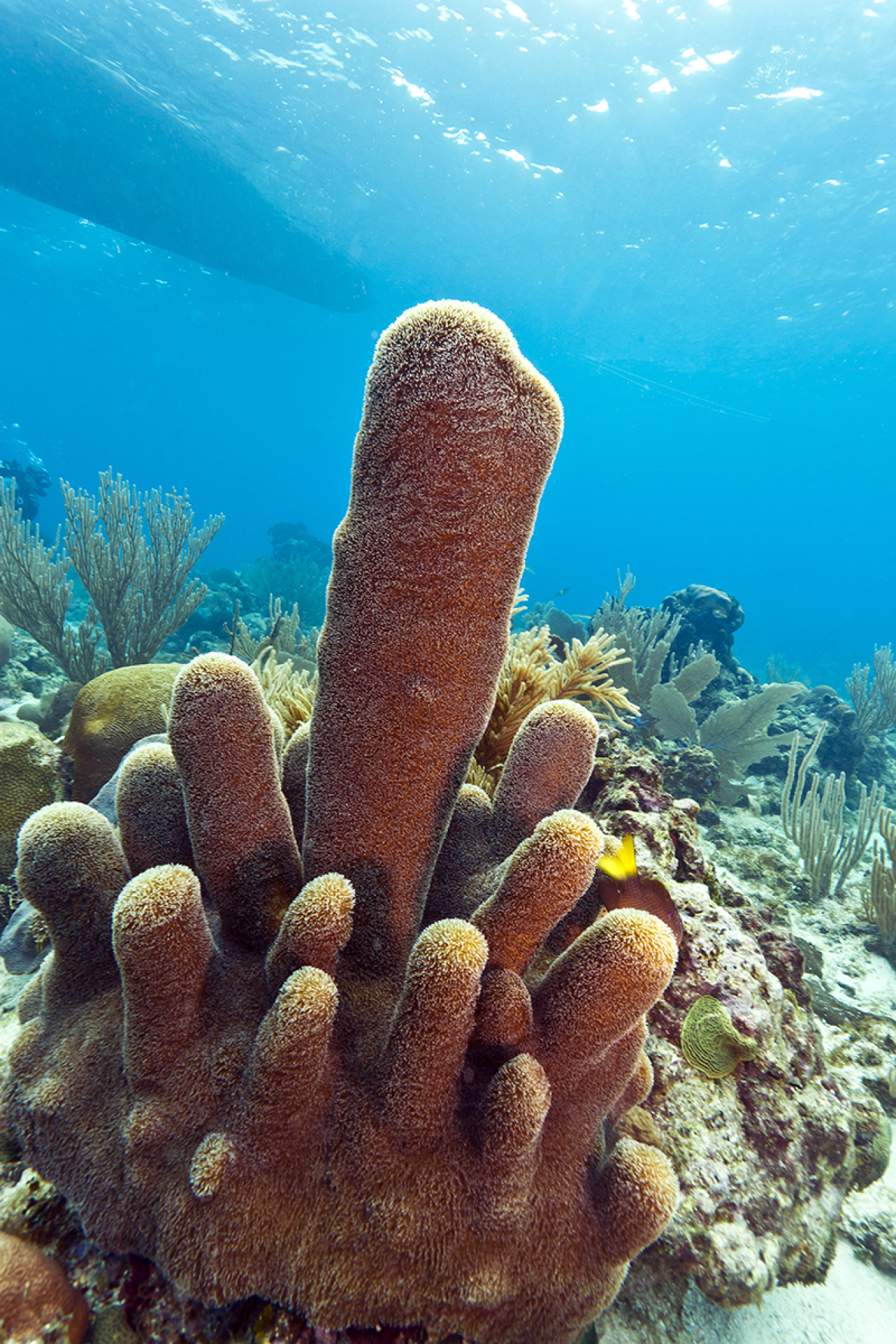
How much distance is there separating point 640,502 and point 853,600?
4662 centimetres

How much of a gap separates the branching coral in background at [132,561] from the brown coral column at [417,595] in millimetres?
6228

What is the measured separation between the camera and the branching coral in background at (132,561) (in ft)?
21.0

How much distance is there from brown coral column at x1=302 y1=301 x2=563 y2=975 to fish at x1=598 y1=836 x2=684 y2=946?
51cm

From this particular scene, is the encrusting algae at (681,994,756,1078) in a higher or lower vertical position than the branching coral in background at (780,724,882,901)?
lower

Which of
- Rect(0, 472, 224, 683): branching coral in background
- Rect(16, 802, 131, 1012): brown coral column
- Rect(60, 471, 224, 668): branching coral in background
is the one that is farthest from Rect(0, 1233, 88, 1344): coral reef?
Rect(60, 471, 224, 668): branching coral in background

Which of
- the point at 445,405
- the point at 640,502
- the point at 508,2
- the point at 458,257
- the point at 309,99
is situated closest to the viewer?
the point at 445,405

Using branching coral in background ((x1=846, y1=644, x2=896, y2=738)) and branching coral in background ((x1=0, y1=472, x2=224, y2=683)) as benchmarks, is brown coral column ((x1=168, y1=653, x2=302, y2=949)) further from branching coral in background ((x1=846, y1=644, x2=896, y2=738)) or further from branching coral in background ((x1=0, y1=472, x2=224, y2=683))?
branching coral in background ((x1=846, y1=644, x2=896, y2=738))

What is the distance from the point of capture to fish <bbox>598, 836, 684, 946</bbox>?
1.56m

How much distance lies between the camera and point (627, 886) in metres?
1.58

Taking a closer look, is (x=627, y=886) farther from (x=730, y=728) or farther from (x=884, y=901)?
(x=730, y=728)

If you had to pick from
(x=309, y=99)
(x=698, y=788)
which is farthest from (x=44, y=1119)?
(x=309, y=99)

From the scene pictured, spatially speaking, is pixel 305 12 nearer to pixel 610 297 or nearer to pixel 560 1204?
pixel 610 297

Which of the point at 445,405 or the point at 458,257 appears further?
the point at 458,257

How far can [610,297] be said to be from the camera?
123 feet
